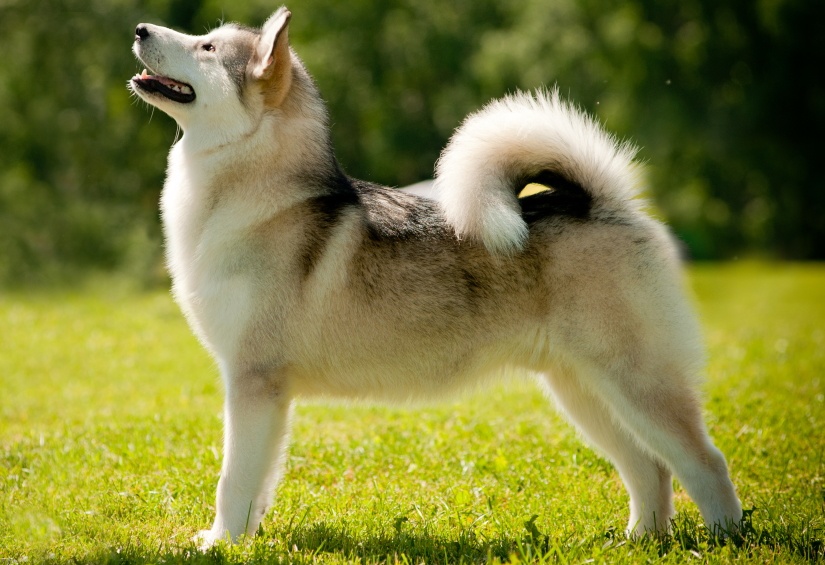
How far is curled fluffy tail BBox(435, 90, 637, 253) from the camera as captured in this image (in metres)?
3.90

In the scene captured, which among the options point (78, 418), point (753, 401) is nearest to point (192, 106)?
point (78, 418)

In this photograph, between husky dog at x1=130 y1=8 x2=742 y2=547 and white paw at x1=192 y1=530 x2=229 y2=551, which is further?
husky dog at x1=130 y1=8 x2=742 y2=547

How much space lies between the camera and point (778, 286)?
57.0 feet

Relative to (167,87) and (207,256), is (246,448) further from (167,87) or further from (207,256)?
(167,87)

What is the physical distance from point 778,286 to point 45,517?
1614 cm

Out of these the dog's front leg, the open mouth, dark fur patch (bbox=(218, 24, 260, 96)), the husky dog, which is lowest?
the dog's front leg

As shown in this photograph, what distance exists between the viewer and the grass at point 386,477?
3766mm

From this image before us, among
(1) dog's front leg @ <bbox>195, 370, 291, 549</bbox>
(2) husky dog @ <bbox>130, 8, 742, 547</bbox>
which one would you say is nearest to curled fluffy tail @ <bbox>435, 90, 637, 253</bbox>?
(2) husky dog @ <bbox>130, 8, 742, 547</bbox>

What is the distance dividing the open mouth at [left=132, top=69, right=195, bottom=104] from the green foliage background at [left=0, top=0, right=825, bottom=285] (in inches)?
475

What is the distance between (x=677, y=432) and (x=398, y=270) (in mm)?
1428

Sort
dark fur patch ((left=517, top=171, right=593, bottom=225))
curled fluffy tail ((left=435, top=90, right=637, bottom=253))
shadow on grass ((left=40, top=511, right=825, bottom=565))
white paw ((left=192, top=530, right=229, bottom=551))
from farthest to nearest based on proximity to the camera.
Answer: dark fur patch ((left=517, top=171, right=593, bottom=225)), curled fluffy tail ((left=435, top=90, right=637, bottom=253)), white paw ((left=192, top=530, right=229, bottom=551)), shadow on grass ((left=40, top=511, right=825, bottom=565))

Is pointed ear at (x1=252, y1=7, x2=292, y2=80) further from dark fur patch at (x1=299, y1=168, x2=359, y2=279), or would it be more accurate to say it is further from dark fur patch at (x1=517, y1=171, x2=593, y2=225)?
dark fur patch at (x1=517, y1=171, x2=593, y2=225)

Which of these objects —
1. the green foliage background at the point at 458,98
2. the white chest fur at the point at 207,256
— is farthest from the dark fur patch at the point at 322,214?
the green foliage background at the point at 458,98

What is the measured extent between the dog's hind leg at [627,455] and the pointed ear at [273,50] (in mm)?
1905
